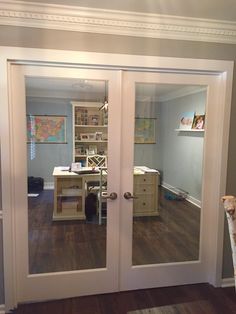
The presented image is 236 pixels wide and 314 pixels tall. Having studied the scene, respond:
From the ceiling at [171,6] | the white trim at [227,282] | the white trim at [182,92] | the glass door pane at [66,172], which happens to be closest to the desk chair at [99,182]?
the glass door pane at [66,172]

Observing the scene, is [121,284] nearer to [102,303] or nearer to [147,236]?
[102,303]

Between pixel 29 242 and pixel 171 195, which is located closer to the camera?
pixel 29 242

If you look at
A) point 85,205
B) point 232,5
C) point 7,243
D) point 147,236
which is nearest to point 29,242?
point 7,243

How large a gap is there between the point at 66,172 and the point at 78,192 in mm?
225

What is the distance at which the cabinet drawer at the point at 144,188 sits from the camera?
2.48 metres

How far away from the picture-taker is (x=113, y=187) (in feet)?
7.83

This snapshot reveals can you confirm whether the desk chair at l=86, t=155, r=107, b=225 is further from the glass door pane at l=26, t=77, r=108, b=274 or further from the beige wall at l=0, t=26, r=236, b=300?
the beige wall at l=0, t=26, r=236, b=300

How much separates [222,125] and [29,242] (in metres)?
2.07

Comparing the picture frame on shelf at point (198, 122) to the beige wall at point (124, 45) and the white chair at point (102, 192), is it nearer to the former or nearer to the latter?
the beige wall at point (124, 45)

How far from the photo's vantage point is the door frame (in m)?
2.06

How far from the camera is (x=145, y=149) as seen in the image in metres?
2.46

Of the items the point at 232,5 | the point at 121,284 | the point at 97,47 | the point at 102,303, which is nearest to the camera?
the point at 232,5

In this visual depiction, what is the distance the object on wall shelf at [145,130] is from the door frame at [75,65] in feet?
1.52

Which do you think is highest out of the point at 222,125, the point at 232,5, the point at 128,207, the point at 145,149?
the point at 232,5
